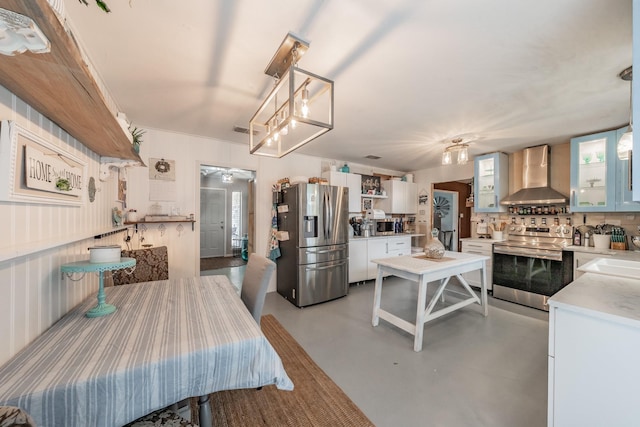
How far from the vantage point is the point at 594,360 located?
1.09 meters

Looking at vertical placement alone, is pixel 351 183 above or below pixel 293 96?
below

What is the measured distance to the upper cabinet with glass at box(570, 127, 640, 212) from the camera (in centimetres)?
295

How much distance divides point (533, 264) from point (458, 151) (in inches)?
75.9

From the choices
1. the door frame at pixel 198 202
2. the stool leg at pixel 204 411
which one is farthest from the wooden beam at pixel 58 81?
the door frame at pixel 198 202

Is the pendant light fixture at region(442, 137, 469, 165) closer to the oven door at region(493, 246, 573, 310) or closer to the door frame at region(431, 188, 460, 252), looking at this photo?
the oven door at region(493, 246, 573, 310)

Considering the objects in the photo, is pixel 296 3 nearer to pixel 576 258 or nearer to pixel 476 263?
pixel 476 263

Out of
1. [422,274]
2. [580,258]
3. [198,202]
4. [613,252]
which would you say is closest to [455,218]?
[580,258]

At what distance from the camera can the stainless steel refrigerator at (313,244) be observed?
3404 millimetres

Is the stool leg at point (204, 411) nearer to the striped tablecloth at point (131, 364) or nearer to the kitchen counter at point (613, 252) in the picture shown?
the striped tablecloth at point (131, 364)

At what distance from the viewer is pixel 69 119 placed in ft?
4.01

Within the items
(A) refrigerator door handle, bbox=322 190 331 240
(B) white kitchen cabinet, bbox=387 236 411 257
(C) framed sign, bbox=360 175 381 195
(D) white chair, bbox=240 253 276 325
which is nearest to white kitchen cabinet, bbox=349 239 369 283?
(B) white kitchen cabinet, bbox=387 236 411 257

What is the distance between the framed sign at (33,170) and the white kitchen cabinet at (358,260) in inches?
142

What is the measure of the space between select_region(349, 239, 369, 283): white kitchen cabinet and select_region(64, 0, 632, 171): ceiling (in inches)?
87.5

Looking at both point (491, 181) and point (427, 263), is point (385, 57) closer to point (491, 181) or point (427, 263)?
point (427, 263)
